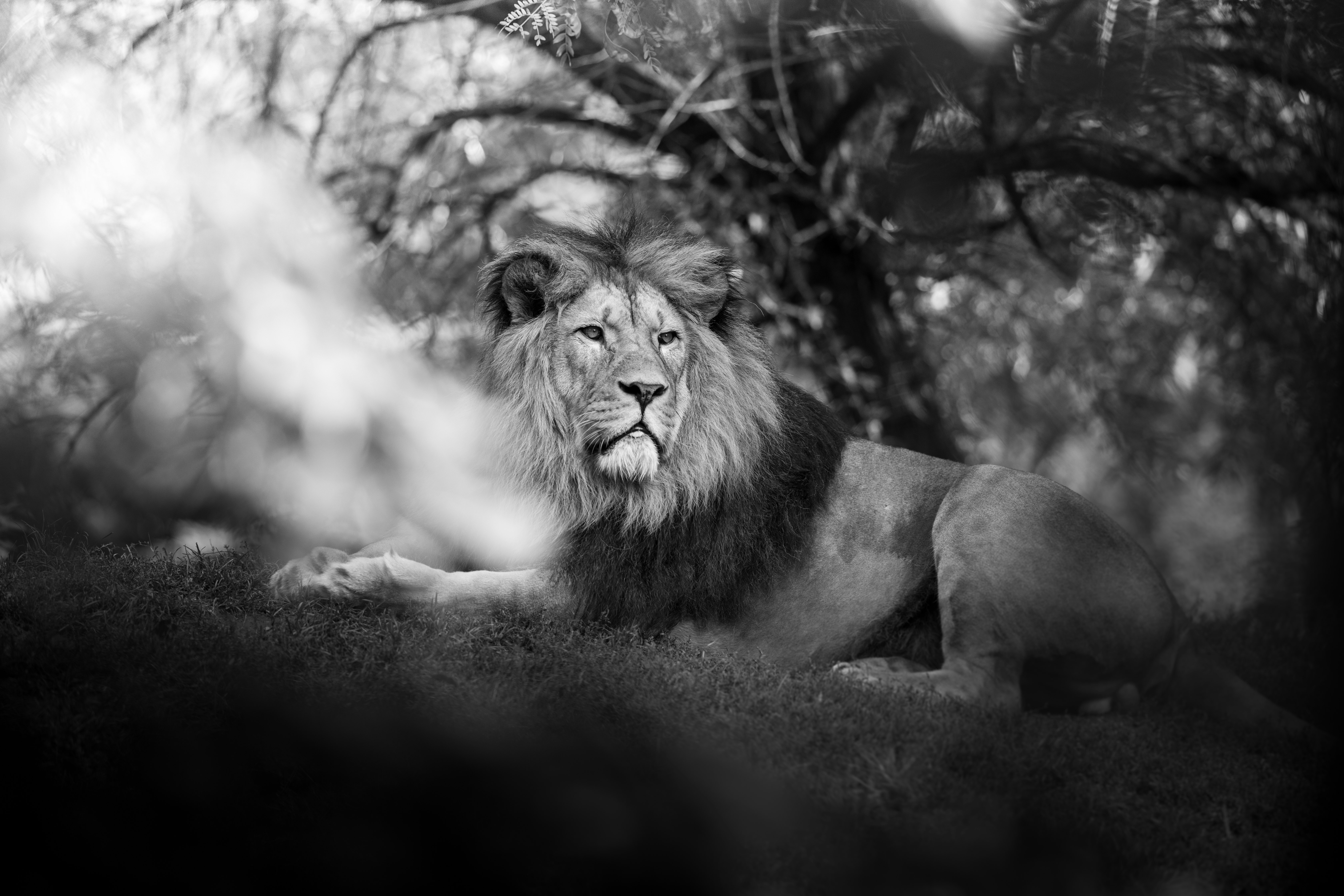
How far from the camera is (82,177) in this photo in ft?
19.4

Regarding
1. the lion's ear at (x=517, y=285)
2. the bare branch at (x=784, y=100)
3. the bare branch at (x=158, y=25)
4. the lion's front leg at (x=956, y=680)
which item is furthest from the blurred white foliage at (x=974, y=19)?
the bare branch at (x=158, y=25)

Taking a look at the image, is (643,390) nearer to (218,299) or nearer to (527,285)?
(527,285)

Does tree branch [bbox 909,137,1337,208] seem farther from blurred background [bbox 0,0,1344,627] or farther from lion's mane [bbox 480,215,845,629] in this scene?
lion's mane [bbox 480,215,845,629]

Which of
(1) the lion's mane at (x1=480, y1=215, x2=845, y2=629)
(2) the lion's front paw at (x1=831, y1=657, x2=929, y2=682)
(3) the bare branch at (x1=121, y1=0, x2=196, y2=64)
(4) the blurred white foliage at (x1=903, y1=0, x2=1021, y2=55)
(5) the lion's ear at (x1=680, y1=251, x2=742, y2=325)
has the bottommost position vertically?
(2) the lion's front paw at (x1=831, y1=657, x2=929, y2=682)

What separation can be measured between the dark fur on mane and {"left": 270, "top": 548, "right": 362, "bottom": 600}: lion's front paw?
2.47 feet

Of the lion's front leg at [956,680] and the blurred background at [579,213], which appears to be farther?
the blurred background at [579,213]

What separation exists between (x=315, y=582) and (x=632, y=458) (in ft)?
3.95

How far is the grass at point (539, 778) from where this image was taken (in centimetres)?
326

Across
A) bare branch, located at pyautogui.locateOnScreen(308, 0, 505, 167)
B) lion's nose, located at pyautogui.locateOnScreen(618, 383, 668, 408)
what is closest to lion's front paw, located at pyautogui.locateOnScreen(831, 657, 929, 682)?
lion's nose, located at pyautogui.locateOnScreen(618, 383, 668, 408)

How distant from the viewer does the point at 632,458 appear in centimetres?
474

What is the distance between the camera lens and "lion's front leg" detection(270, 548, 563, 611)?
462cm

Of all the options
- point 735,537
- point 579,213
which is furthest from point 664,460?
point 579,213

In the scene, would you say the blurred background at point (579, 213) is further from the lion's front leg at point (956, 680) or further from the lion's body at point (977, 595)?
the lion's front leg at point (956, 680)

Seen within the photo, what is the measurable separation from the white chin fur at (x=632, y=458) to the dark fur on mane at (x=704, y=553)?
0.23 m
